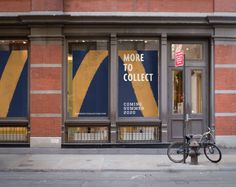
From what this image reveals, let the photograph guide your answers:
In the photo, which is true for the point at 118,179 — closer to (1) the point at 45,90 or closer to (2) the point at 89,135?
(2) the point at 89,135

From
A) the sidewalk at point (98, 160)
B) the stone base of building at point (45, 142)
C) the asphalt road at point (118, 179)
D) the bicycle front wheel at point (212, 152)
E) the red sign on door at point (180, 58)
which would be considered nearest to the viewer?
the asphalt road at point (118, 179)

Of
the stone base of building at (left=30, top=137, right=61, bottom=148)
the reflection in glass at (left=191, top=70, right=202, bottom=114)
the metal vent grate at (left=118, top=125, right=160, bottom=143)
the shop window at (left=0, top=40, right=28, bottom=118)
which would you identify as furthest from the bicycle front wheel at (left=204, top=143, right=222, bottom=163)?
the shop window at (left=0, top=40, right=28, bottom=118)

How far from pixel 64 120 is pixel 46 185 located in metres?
6.60

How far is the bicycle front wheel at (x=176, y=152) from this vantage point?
14.4m

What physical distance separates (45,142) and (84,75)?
2.73 metres

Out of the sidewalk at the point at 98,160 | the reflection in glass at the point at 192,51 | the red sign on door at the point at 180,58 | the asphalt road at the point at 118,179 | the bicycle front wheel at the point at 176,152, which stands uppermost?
the reflection in glass at the point at 192,51

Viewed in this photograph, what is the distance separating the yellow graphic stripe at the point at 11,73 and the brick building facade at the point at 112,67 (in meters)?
0.05

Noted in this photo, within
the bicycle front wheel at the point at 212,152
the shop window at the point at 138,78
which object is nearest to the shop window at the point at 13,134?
the shop window at the point at 138,78

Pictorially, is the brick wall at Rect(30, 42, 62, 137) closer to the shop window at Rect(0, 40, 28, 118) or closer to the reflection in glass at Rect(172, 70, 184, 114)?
the shop window at Rect(0, 40, 28, 118)

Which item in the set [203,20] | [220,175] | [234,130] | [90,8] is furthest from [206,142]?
[90,8]

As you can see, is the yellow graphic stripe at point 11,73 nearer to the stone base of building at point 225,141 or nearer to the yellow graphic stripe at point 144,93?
the yellow graphic stripe at point 144,93

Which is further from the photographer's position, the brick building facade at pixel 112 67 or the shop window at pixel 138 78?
the shop window at pixel 138 78

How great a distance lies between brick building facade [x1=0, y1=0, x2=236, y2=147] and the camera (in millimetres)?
17422

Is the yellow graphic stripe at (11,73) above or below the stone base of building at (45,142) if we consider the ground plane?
above
